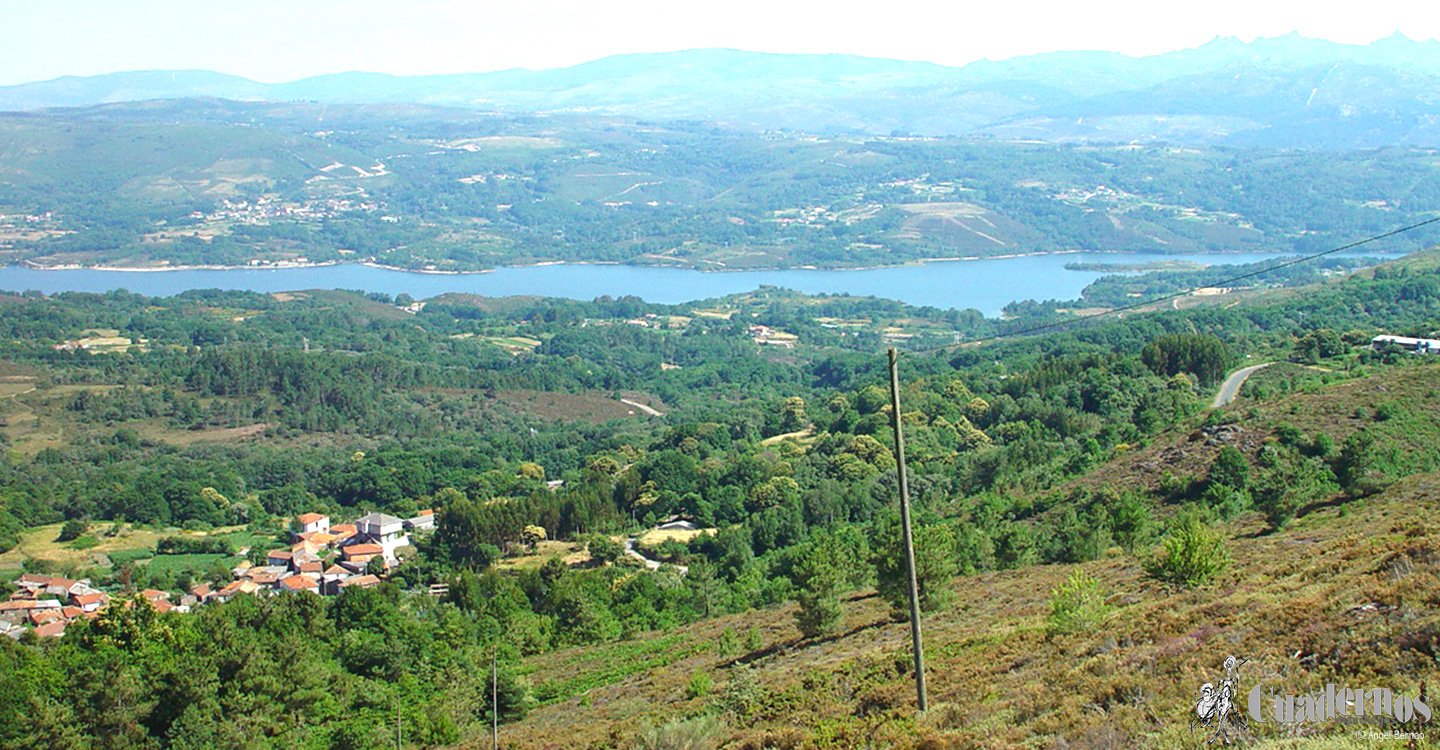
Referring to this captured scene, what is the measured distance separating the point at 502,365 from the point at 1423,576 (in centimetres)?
6008

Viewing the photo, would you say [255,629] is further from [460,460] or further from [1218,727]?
[460,460]

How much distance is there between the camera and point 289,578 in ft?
96.8

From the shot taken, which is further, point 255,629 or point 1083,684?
point 255,629

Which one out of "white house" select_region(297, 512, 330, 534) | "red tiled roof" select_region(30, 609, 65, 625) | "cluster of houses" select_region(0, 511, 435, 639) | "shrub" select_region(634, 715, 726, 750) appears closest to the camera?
"shrub" select_region(634, 715, 726, 750)

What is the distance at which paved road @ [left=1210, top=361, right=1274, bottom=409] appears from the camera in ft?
110

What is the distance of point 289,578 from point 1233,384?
91.6ft

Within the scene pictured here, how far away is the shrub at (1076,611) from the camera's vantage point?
11523mm

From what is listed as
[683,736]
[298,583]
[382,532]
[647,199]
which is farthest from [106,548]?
[647,199]

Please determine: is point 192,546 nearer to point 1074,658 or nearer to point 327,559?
point 327,559

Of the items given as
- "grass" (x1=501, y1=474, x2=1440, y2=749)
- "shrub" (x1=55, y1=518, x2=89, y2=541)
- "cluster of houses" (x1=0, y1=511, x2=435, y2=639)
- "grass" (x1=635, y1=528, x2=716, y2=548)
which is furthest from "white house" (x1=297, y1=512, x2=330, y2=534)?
"grass" (x1=501, y1=474, x2=1440, y2=749)

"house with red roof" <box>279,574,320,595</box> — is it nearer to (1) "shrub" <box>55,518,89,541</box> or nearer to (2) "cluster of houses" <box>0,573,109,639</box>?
(2) "cluster of houses" <box>0,573,109,639</box>

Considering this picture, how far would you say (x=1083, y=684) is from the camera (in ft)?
29.1

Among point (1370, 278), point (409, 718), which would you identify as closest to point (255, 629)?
point (409, 718)

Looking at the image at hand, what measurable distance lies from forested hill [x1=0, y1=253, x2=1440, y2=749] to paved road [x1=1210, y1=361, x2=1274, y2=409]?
510 millimetres
